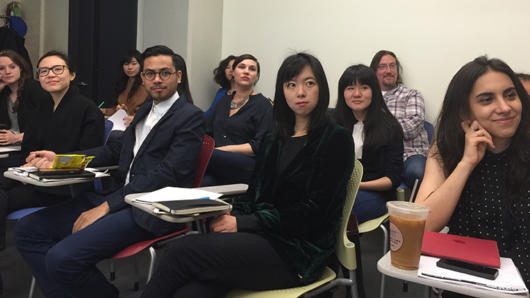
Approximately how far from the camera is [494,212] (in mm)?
1368

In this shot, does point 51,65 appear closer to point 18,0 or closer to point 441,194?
point 441,194

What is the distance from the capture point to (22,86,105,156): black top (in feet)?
8.24

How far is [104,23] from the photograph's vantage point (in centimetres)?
496

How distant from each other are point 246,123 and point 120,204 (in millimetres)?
1468

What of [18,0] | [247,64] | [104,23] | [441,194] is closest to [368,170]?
[441,194]

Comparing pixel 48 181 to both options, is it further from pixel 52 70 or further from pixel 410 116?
pixel 410 116

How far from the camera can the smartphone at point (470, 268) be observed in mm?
948

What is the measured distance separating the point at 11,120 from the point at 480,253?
3590 mm

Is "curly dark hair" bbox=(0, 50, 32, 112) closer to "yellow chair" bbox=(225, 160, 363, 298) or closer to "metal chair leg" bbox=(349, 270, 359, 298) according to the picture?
"yellow chair" bbox=(225, 160, 363, 298)

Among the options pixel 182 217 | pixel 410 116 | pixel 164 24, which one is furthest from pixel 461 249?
pixel 164 24

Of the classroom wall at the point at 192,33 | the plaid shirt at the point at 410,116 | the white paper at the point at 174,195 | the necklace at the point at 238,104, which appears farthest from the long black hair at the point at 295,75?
the classroom wall at the point at 192,33


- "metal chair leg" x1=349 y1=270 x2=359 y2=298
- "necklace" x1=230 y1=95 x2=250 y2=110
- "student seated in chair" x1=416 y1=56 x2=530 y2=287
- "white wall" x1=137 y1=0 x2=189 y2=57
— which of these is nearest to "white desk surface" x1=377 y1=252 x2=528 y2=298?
"student seated in chair" x1=416 y1=56 x2=530 y2=287

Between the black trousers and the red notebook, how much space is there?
1.71ft

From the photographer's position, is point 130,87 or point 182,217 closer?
point 182,217
